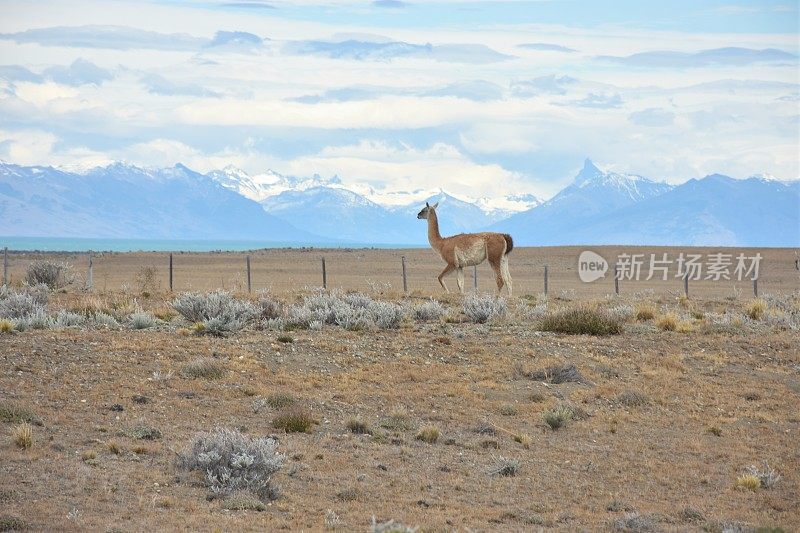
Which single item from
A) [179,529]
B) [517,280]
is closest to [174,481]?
[179,529]

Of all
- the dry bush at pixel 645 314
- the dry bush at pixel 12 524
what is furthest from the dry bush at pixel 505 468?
the dry bush at pixel 645 314

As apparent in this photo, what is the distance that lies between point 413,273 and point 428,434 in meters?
48.8

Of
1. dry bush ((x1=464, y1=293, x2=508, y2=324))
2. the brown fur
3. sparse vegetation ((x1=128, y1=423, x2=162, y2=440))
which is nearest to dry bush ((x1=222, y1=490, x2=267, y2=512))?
sparse vegetation ((x1=128, y1=423, x2=162, y2=440))

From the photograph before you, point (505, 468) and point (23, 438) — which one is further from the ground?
point (23, 438)

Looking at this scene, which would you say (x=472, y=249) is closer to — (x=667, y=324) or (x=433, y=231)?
(x=433, y=231)

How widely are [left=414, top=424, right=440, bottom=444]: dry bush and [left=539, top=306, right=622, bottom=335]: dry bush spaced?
8696mm

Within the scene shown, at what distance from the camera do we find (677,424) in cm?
1675

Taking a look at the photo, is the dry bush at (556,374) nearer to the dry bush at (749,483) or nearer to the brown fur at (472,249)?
the dry bush at (749,483)

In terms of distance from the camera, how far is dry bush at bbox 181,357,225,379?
17.1 metres

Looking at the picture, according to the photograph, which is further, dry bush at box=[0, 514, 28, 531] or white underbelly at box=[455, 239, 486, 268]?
white underbelly at box=[455, 239, 486, 268]

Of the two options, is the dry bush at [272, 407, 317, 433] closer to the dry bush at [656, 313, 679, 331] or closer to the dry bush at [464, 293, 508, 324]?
the dry bush at [464, 293, 508, 324]

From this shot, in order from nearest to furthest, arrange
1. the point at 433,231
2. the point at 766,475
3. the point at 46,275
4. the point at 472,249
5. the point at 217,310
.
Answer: the point at 766,475, the point at 217,310, the point at 472,249, the point at 433,231, the point at 46,275

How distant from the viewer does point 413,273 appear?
63688 mm

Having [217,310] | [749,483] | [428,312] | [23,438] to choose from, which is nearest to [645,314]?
[428,312]
